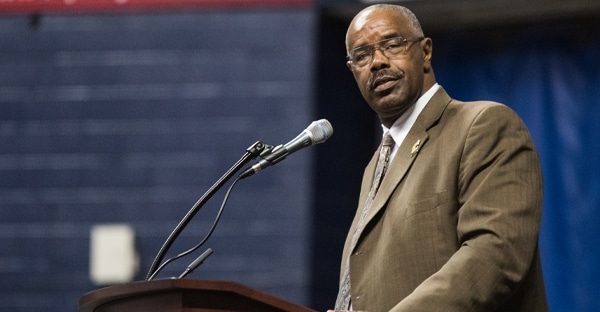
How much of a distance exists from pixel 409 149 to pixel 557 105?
3.15m

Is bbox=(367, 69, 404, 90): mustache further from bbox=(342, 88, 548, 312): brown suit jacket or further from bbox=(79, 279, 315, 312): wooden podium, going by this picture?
bbox=(79, 279, 315, 312): wooden podium

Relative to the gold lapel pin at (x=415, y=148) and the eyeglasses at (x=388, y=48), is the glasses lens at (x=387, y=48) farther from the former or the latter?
the gold lapel pin at (x=415, y=148)

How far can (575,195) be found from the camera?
512cm

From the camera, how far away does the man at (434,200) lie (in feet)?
6.60

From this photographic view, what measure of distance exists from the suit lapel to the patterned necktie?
0.15 ft

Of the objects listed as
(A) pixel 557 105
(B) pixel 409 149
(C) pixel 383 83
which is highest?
(A) pixel 557 105

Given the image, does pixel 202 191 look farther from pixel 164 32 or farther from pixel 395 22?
pixel 395 22

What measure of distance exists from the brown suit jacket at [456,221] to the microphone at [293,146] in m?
0.18

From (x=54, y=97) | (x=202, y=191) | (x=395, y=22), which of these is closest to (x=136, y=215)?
(x=202, y=191)

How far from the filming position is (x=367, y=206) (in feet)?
7.84

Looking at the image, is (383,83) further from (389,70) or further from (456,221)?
(456,221)

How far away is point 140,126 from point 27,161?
2.00ft

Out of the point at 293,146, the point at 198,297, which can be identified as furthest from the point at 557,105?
the point at 198,297

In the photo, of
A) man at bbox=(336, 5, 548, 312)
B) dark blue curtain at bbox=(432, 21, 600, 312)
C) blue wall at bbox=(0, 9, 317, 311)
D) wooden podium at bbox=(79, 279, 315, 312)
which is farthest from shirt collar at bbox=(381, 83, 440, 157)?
dark blue curtain at bbox=(432, 21, 600, 312)
